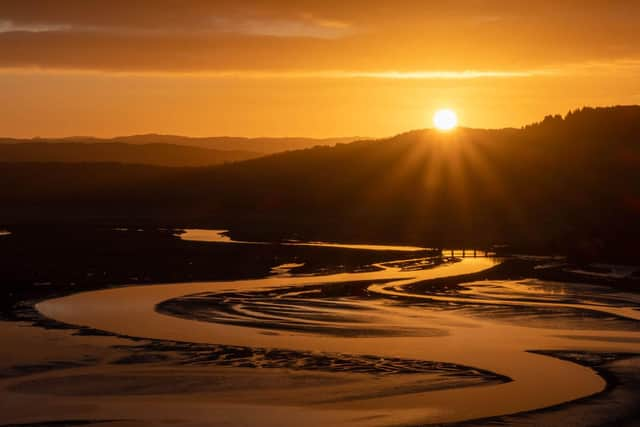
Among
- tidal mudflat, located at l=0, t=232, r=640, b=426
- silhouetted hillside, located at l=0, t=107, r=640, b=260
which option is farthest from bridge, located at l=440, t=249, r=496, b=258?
tidal mudflat, located at l=0, t=232, r=640, b=426

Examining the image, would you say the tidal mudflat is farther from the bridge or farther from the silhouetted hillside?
the silhouetted hillside

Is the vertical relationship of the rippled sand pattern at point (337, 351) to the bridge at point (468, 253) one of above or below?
below

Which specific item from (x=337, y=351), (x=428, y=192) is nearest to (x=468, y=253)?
(x=428, y=192)

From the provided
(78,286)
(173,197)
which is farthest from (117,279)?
(173,197)

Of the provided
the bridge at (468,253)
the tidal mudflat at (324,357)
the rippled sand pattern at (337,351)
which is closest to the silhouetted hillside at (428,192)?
the bridge at (468,253)

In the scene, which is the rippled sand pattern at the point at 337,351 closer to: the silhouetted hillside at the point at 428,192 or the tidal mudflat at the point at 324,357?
the tidal mudflat at the point at 324,357

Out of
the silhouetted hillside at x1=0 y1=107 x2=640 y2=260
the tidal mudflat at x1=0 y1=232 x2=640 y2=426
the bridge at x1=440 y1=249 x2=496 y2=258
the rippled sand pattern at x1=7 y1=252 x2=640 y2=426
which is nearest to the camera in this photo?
the tidal mudflat at x1=0 y1=232 x2=640 y2=426
